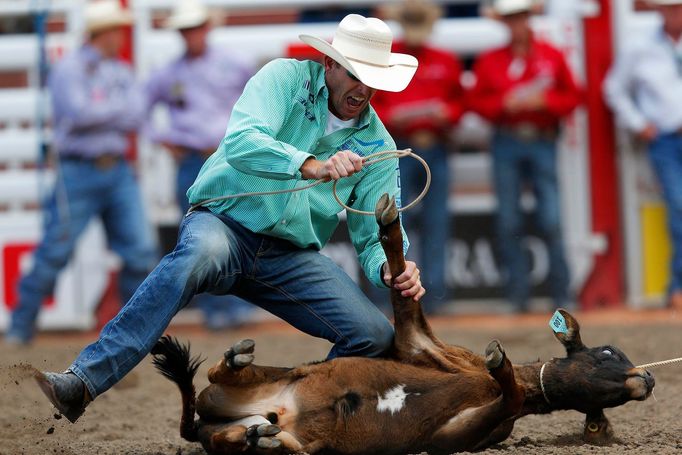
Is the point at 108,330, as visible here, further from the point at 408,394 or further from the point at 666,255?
the point at 666,255

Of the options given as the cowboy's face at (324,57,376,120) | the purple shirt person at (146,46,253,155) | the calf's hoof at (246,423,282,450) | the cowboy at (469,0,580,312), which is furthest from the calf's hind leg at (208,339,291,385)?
the cowboy at (469,0,580,312)

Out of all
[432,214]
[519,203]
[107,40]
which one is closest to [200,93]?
[107,40]

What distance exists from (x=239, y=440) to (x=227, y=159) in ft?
3.21

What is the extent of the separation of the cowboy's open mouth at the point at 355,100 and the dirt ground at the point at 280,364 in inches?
52.9

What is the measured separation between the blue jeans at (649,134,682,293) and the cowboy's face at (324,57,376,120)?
16.2ft

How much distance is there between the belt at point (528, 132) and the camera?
9258 millimetres

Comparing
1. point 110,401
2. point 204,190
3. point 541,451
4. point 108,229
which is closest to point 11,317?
point 108,229

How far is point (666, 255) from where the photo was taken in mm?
9711

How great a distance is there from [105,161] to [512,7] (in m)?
3.03

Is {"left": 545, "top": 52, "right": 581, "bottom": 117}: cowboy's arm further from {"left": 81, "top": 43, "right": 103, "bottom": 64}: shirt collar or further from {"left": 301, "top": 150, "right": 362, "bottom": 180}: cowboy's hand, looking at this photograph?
{"left": 301, "top": 150, "right": 362, "bottom": 180}: cowboy's hand

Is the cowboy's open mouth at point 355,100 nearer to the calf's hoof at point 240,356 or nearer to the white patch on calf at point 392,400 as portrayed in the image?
the calf's hoof at point 240,356

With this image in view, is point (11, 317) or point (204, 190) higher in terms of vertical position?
point (204, 190)

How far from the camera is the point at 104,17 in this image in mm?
8945

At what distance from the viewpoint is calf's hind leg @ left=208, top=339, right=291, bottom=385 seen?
4.57 metres
